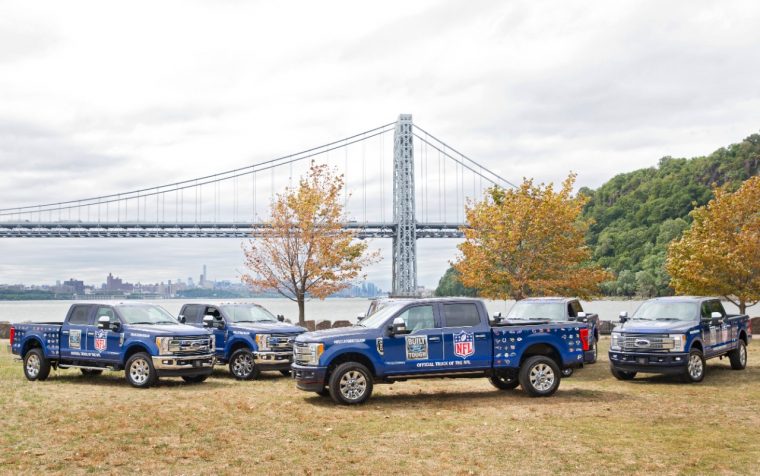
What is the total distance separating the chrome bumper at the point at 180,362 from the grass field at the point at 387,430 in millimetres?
475

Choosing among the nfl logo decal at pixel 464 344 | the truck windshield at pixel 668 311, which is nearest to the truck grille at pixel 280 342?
the nfl logo decal at pixel 464 344

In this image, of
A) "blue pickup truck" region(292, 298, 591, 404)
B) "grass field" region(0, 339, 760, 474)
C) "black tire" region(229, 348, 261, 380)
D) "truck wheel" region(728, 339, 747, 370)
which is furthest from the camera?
"truck wheel" region(728, 339, 747, 370)

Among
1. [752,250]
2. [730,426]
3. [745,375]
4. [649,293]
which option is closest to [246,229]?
[649,293]

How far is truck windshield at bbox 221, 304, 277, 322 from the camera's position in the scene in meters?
19.1

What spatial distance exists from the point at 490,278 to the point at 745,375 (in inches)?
565

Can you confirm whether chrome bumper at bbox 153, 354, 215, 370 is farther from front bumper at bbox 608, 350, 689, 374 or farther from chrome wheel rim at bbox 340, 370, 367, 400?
front bumper at bbox 608, 350, 689, 374

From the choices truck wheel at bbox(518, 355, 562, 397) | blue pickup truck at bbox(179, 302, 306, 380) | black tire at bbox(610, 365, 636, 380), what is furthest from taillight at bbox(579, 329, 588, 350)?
blue pickup truck at bbox(179, 302, 306, 380)

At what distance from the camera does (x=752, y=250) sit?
31.1 meters

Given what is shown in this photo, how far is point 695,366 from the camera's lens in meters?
16.9

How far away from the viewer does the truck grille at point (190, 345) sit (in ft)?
52.9

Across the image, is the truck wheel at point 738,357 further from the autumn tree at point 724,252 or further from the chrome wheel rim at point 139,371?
the chrome wheel rim at point 139,371

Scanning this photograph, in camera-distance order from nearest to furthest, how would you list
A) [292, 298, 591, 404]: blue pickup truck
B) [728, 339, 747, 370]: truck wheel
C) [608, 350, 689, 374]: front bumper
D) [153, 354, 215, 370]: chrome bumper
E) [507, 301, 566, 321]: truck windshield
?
[292, 298, 591, 404]: blue pickup truck → [153, 354, 215, 370]: chrome bumper → [608, 350, 689, 374]: front bumper → [728, 339, 747, 370]: truck wheel → [507, 301, 566, 321]: truck windshield

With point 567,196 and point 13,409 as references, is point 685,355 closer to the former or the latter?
point 13,409

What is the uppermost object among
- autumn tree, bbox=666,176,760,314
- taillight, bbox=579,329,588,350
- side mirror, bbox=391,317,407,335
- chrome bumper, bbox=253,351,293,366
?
autumn tree, bbox=666,176,760,314
